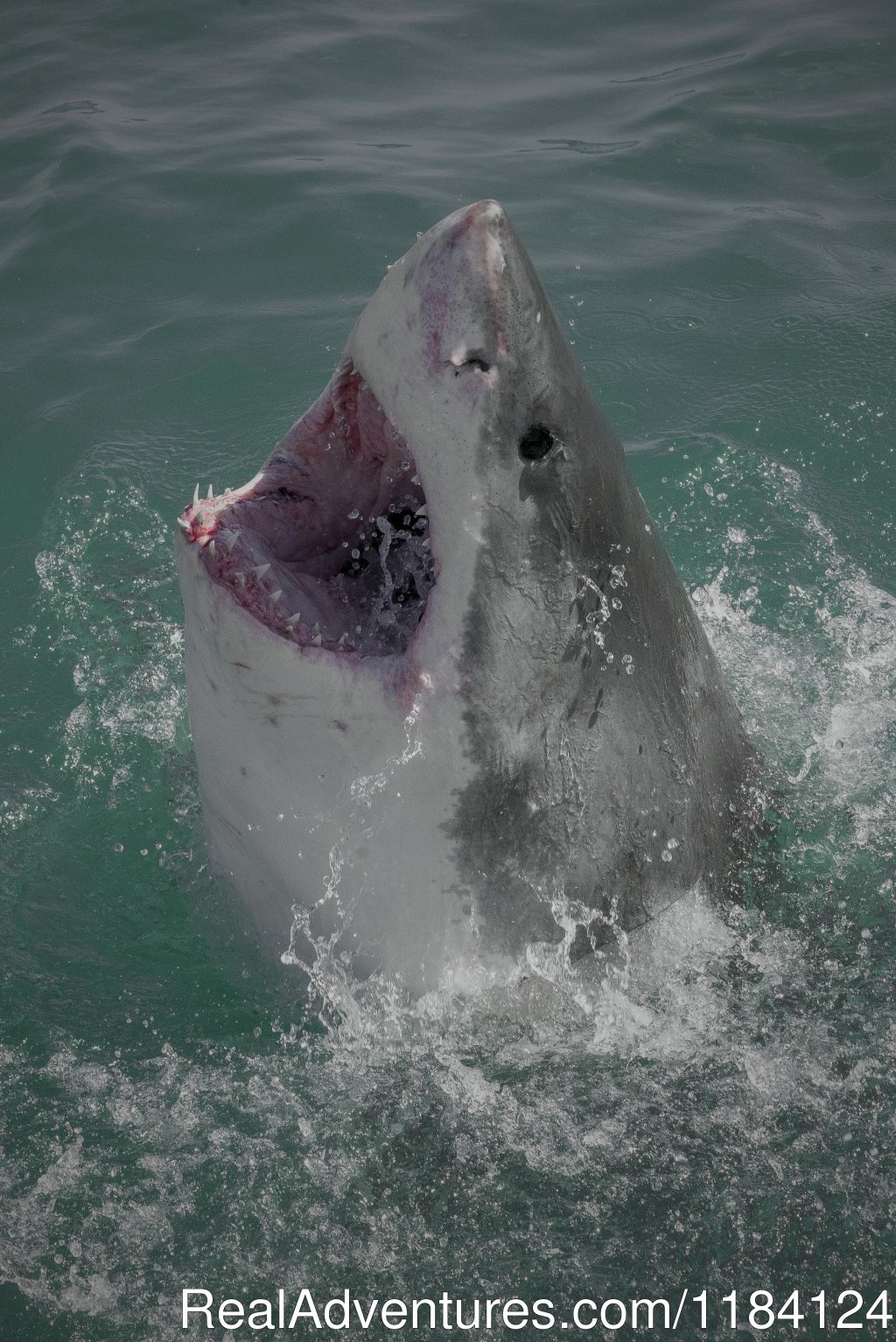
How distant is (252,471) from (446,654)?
11.9 ft

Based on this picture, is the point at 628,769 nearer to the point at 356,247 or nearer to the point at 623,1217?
the point at 623,1217

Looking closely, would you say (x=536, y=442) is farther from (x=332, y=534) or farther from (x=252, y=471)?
(x=252, y=471)

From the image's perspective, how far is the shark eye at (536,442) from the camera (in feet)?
7.27

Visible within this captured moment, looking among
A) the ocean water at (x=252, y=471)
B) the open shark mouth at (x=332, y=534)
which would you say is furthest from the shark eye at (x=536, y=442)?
the ocean water at (x=252, y=471)

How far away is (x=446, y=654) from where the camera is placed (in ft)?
7.43

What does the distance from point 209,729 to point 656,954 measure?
1.12 metres

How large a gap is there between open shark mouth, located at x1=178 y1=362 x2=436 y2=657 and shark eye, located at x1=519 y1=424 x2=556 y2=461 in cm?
26

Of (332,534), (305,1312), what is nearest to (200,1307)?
(305,1312)

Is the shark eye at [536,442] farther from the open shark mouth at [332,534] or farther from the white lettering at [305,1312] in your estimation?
the white lettering at [305,1312]

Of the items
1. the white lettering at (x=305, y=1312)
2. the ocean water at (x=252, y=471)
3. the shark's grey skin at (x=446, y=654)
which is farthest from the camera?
the ocean water at (x=252, y=471)

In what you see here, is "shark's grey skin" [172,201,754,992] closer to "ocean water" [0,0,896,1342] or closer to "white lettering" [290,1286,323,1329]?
"ocean water" [0,0,896,1342]

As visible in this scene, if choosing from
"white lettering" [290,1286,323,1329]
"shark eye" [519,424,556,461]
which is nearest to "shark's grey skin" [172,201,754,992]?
"shark eye" [519,424,556,461]

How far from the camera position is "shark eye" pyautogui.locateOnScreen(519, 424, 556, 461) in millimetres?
2217

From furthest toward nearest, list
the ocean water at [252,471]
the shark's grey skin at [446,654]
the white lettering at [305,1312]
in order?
the ocean water at [252,471]
the white lettering at [305,1312]
the shark's grey skin at [446,654]
